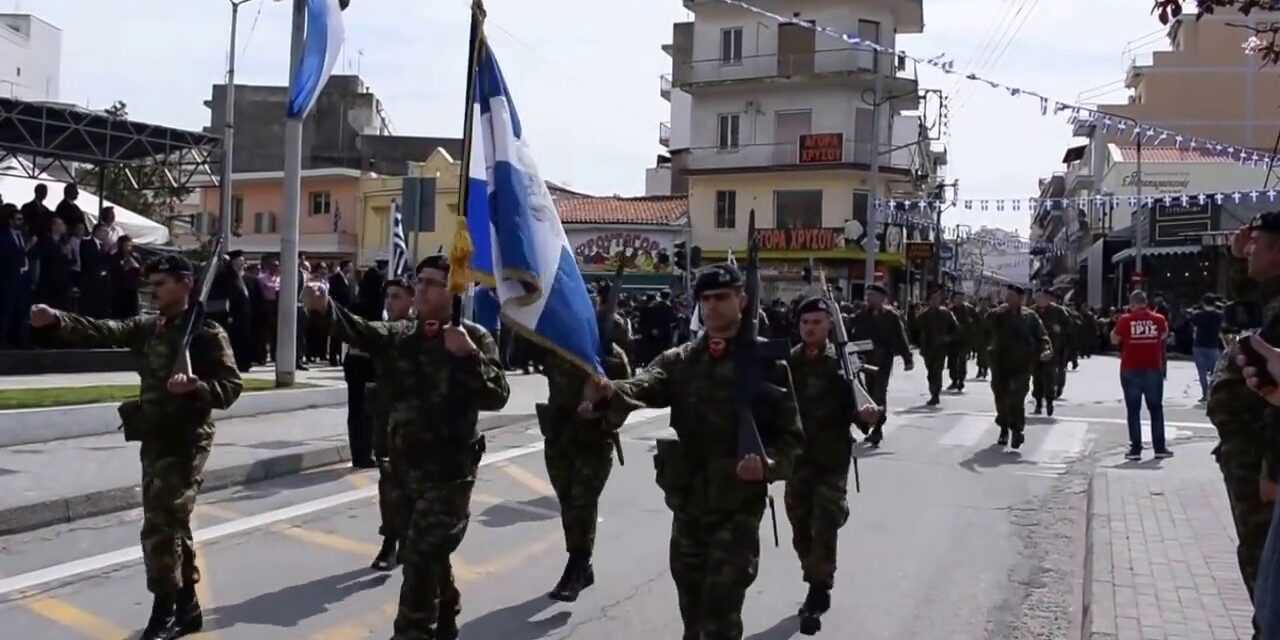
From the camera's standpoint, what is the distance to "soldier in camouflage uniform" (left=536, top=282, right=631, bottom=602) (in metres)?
7.46

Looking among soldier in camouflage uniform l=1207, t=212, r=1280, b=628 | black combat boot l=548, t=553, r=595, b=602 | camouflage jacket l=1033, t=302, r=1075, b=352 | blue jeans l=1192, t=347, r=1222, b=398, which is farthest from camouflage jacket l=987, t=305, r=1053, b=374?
soldier in camouflage uniform l=1207, t=212, r=1280, b=628

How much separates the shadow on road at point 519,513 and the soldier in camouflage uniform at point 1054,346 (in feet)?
29.4

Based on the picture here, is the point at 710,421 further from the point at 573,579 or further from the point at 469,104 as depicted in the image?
the point at 573,579

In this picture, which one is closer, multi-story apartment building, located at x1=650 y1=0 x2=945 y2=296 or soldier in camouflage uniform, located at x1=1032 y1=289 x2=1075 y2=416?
soldier in camouflage uniform, located at x1=1032 y1=289 x2=1075 y2=416

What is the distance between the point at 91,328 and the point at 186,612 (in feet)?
4.75

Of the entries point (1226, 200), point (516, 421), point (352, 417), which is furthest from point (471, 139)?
point (1226, 200)

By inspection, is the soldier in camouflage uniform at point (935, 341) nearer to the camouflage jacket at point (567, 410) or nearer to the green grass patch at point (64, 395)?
the green grass patch at point (64, 395)

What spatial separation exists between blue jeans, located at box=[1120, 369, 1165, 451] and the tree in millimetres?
15827

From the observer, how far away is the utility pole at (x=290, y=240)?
15.5m

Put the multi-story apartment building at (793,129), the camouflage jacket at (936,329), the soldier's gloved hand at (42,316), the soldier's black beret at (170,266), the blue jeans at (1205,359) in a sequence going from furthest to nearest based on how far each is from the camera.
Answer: the multi-story apartment building at (793,129)
the camouflage jacket at (936,329)
the blue jeans at (1205,359)
the soldier's black beret at (170,266)
the soldier's gloved hand at (42,316)

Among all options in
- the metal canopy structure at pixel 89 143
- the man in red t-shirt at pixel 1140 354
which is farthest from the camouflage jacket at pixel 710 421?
the metal canopy structure at pixel 89 143

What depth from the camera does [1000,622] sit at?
7.25 m

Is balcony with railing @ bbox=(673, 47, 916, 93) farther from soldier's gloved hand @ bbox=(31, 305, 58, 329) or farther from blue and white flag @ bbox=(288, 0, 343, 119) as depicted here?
soldier's gloved hand @ bbox=(31, 305, 58, 329)

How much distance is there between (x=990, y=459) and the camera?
1415cm
